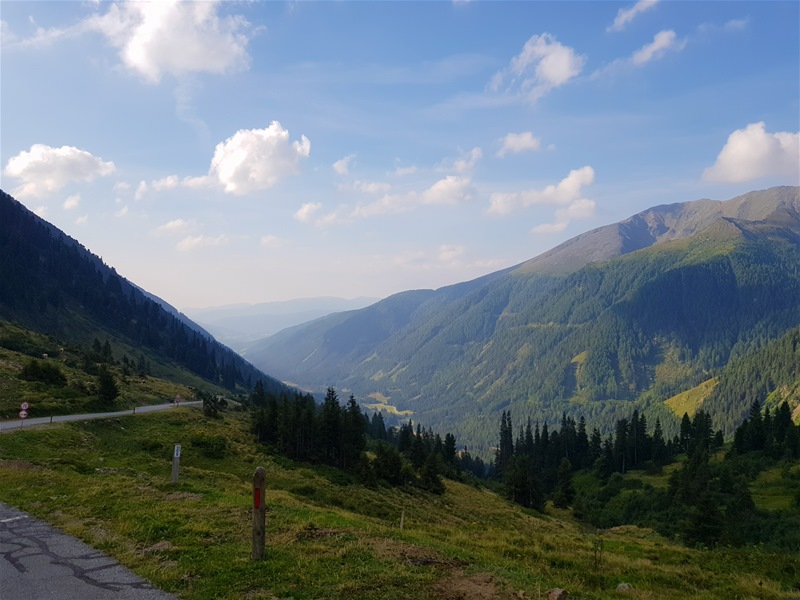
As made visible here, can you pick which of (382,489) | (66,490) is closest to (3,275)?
(382,489)

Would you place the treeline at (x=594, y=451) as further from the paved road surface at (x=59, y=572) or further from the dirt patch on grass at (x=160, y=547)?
the paved road surface at (x=59, y=572)

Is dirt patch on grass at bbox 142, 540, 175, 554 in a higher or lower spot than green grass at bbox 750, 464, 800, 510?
higher

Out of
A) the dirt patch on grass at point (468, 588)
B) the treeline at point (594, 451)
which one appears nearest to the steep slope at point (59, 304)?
the treeline at point (594, 451)

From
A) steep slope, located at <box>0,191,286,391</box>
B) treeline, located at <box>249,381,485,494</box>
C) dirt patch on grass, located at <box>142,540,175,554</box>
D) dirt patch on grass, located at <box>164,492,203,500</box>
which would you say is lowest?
treeline, located at <box>249,381,485,494</box>

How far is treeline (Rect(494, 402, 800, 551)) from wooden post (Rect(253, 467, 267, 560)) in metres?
43.6

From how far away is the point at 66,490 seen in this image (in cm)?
2017

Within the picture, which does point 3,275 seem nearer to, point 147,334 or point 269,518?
point 147,334

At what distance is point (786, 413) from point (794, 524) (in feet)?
255

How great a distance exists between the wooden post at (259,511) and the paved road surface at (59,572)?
2.26 m

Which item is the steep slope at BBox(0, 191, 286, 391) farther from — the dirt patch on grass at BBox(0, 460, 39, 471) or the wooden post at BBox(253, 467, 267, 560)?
the wooden post at BBox(253, 467, 267, 560)

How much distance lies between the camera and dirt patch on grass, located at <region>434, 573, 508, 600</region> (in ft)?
33.3

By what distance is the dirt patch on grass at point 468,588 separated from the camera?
1014 cm

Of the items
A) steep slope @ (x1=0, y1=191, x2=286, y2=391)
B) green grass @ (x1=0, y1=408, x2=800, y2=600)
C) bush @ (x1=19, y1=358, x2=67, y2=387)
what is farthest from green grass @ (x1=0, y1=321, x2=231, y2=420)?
steep slope @ (x1=0, y1=191, x2=286, y2=391)

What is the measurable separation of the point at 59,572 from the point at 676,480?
104 meters
